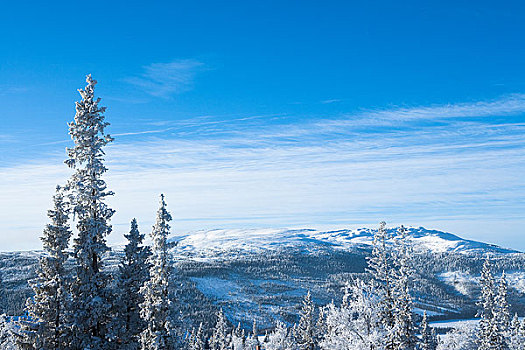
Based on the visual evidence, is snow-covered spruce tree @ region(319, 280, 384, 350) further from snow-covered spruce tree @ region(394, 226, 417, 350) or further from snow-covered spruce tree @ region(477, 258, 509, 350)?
snow-covered spruce tree @ region(477, 258, 509, 350)

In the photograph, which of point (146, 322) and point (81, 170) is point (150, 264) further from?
point (81, 170)

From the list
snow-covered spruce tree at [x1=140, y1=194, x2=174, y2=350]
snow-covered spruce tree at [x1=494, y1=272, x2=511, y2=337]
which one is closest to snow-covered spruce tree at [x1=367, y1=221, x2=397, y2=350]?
snow-covered spruce tree at [x1=140, y1=194, x2=174, y2=350]

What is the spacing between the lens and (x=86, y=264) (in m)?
27.1

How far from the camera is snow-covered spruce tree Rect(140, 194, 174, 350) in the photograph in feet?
95.7

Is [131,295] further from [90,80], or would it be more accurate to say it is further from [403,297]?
[403,297]

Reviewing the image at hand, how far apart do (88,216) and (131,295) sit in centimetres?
706

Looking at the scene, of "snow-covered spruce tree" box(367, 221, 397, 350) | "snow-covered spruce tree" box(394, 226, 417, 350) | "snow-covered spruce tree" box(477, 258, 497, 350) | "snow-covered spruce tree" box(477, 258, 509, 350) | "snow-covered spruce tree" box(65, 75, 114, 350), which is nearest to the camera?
"snow-covered spruce tree" box(65, 75, 114, 350)

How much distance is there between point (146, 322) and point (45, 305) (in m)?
6.26

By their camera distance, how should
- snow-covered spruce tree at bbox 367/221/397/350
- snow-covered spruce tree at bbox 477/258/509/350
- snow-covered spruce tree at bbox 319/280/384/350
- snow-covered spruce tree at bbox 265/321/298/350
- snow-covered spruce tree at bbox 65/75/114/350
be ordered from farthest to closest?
1. snow-covered spruce tree at bbox 265/321/298/350
2. snow-covered spruce tree at bbox 477/258/509/350
3. snow-covered spruce tree at bbox 367/221/397/350
4. snow-covered spruce tree at bbox 319/280/384/350
5. snow-covered spruce tree at bbox 65/75/114/350

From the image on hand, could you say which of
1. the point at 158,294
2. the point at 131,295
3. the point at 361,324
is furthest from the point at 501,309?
the point at 131,295

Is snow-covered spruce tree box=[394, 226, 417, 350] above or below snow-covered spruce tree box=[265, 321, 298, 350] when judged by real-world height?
above

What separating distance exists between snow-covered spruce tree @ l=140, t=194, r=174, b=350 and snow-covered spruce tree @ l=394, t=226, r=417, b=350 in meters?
17.3

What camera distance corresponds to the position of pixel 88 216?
26.9 meters

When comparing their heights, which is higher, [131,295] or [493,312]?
[131,295]
